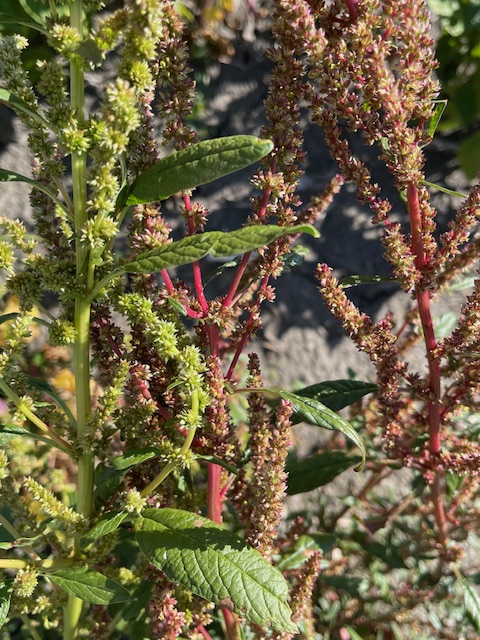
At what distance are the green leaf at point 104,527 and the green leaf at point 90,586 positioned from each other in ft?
0.13

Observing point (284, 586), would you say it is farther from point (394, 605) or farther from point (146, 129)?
point (394, 605)

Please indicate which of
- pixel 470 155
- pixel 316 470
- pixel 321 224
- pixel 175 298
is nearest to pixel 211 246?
pixel 175 298

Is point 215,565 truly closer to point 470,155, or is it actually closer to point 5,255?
point 5,255

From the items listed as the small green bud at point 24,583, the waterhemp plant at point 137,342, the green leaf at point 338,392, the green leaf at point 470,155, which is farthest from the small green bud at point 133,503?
the green leaf at point 470,155

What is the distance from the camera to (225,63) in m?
2.34

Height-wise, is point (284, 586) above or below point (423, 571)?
above

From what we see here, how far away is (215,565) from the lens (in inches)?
30.0

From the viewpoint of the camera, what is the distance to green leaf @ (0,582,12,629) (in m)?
0.82

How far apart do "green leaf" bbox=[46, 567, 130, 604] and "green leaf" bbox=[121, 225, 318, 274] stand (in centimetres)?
42

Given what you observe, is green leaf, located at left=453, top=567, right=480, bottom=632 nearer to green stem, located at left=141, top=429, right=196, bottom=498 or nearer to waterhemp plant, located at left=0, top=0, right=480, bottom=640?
waterhemp plant, located at left=0, top=0, right=480, bottom=640

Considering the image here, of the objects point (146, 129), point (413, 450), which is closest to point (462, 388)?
point (413, 450)

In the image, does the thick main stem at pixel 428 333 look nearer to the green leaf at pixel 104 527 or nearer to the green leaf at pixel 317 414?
the green leaf at pixel 317 414

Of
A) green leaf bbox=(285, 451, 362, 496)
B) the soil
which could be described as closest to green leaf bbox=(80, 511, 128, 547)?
green leaf bbox=(285, 451, 362, 496)

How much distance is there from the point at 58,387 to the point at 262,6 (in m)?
1.61
